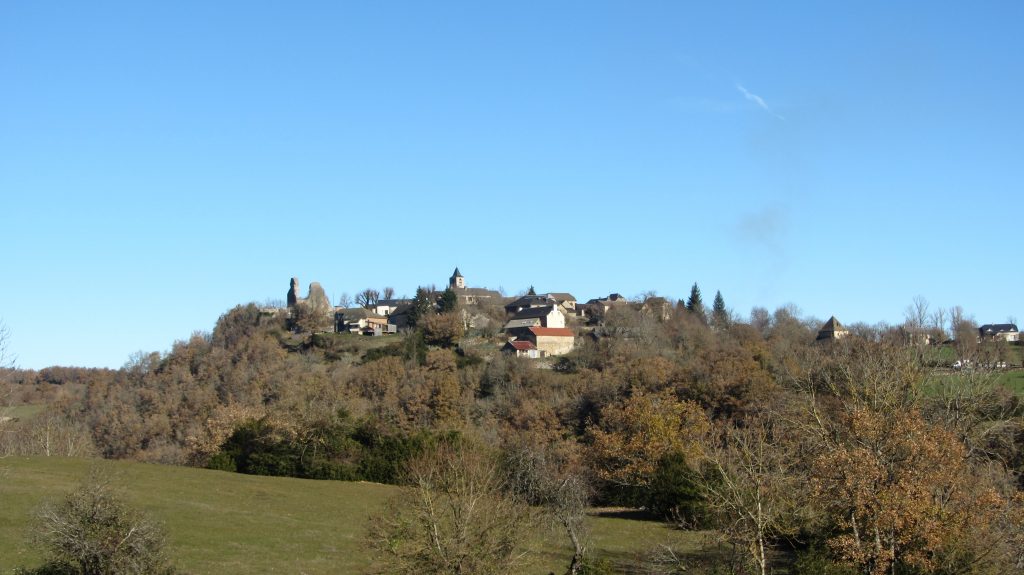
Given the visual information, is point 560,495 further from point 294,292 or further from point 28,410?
point 294,292

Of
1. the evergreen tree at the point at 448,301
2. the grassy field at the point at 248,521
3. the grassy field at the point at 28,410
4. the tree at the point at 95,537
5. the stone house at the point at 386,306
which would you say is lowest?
the grassy field at the point at 248,521

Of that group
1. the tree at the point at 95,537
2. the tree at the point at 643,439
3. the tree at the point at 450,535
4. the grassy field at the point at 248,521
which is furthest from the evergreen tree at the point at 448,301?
the tree at the point at 95,537

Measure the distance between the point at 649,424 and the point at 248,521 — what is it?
25.0 m

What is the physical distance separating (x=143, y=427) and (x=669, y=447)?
200ft

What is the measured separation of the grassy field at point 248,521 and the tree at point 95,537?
3.61 meters

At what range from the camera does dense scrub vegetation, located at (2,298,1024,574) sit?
67.2 ft

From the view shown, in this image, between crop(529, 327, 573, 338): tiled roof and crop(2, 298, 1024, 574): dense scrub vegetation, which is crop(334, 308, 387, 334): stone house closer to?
crop(2, 298, 1024, 574): dense scrub vegetation

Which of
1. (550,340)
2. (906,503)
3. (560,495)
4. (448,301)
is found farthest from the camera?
(448,301)

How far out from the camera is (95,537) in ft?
59.7

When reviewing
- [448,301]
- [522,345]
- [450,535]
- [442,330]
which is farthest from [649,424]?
[448,301]

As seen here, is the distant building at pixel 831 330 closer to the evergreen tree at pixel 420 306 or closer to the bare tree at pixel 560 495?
the evergreen tree at pixel 420 306

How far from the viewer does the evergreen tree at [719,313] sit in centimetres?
11331

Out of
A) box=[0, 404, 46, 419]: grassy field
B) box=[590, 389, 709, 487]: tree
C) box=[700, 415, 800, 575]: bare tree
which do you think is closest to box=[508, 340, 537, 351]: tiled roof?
box=[590, 389, 709, 487]: tree

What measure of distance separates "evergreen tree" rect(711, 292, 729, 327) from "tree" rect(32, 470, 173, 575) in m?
99.9
